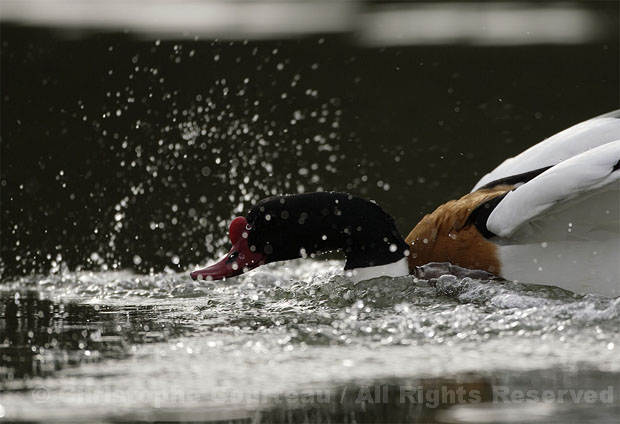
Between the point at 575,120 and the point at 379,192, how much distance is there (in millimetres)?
1981

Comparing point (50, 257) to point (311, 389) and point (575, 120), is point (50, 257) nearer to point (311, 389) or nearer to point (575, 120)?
point (311, 389)

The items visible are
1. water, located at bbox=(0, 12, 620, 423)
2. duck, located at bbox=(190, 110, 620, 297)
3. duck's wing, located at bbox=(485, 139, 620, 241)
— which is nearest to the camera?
water, located at bbox=(0, 12, 620, 423)

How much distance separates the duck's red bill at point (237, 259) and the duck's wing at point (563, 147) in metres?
1.24

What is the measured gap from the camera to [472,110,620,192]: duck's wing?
581 cm

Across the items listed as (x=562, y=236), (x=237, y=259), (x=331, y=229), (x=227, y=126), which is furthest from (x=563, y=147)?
(x=227, y=126)

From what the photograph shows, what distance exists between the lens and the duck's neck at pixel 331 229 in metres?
5.51

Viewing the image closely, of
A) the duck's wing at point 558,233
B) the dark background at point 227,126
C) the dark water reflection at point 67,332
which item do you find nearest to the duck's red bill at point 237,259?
the dark water reflection at point 67,332

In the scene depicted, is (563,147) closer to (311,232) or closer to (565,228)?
(565,228)

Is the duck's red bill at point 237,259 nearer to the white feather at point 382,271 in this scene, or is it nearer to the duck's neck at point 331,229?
the duck's neck at point 331,229

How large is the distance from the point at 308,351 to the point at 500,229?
1.18 metres

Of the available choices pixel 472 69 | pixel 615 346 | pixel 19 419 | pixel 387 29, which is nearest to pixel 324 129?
pixel 472 69

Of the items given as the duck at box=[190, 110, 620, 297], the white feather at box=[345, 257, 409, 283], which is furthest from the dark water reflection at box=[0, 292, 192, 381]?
the white feather at box=[345, 257, 409, 283]

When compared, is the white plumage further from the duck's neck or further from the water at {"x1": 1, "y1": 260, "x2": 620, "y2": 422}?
the duck's neck

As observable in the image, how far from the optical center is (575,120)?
29.7 ft
